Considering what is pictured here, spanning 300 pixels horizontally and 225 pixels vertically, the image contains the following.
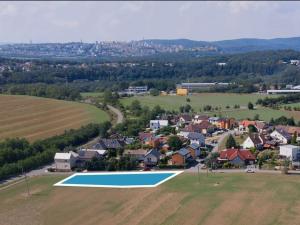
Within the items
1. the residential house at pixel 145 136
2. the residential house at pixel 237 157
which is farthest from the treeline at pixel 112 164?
the residential house at pixel 145 136

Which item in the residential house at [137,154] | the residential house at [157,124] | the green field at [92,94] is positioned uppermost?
the residential house at [137,154]

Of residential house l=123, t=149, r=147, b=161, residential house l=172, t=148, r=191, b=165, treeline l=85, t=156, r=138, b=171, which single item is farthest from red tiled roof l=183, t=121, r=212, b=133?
treeline l=85, t=156, r=138, b=171

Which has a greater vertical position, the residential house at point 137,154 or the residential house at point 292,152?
the residential house at point 292,152

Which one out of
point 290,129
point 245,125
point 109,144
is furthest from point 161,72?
point 109,144

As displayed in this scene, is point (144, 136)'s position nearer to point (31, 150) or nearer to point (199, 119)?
point (199, 119)

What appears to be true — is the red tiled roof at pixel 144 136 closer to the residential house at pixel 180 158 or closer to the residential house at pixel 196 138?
the residential house at pixel 196 138

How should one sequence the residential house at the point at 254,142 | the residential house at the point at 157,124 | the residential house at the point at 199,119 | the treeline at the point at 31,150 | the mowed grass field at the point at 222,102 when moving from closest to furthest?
the treeline at the point at 31,150 → the residential house at the point at 254,142 → the residential house at the point at 157,124 → the residential house at the point at 199,119 → the mowed grass field at the point at 222,102

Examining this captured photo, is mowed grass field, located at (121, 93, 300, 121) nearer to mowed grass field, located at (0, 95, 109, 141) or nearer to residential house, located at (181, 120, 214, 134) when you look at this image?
residential house, located at (181, 120, 214, 134)
